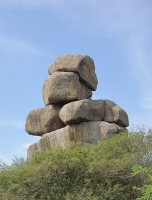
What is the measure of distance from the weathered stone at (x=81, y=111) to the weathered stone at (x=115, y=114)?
38 cm

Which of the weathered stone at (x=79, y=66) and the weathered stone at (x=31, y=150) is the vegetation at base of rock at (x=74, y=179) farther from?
the weathered stone at (x=79, y=66)

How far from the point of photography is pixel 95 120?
25.9 meters

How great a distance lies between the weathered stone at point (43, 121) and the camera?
2655 cm

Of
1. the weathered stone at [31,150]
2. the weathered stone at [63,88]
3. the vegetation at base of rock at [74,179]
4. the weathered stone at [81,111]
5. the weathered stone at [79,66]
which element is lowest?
the vegetation at base of rock at [74,179]

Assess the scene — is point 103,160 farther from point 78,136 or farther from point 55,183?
point 78,136

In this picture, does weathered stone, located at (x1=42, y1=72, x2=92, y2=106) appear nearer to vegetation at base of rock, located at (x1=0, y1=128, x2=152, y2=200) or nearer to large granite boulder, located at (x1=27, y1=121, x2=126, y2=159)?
large granite boulder, located at (x1=27, y1=121, x2=126, y2=159)

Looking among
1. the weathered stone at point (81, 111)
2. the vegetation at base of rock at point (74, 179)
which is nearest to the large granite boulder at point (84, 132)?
the weathered stone at point (81, 111)

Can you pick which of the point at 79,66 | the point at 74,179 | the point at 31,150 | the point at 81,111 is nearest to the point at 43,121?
the point at 31,150

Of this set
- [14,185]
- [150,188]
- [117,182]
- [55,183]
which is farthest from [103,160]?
[150,188]

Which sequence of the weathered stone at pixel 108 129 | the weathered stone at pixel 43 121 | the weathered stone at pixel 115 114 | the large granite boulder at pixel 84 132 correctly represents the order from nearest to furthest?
the weathered stone at pixel 108 129 → the large granite boulder at pixel 84 132 → the weathered stone at pixel 115 114 → the weathered stone at pixel 43 121

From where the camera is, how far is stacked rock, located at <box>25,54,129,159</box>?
25078 mm

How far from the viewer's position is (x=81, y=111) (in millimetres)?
25047

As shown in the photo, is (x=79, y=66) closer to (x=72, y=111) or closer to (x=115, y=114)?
(x=72, y=111)

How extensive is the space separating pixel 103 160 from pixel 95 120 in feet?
27.2
